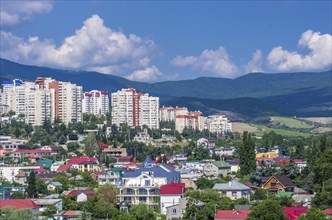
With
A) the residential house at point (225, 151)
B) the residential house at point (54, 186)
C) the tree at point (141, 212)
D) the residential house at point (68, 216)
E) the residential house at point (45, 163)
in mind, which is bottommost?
the residential house at point (68, 216)

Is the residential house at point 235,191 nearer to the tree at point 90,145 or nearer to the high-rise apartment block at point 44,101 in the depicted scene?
the tree at point 90,145

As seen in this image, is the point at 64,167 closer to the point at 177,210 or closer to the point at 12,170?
the point at 12,170

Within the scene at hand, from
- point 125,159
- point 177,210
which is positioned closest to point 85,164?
point 125,159

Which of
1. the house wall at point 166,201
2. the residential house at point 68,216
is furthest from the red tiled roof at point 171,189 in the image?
the residential house at point 68,216

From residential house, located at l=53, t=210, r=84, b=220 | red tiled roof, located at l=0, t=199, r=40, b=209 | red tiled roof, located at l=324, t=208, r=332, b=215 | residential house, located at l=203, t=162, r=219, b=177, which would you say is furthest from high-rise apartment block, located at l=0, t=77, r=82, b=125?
red tiled roof, located at l=324, t=208, r=332, b=215

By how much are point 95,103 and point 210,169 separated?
122 feet

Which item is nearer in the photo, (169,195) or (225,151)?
(169,195)

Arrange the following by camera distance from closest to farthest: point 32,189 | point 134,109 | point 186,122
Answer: point 32,189 < point 134,109 < point 186,122

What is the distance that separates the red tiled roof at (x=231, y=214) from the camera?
25.5 meters

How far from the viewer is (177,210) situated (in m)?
27.9

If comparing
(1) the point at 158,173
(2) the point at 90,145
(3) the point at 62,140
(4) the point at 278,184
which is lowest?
(4) the point at 278,184

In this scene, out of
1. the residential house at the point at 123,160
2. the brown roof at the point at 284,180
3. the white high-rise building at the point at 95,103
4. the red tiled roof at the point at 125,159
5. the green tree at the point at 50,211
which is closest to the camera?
the green tree at the point at 50,211

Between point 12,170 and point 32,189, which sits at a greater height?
point 12,170

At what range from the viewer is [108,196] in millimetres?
30844
